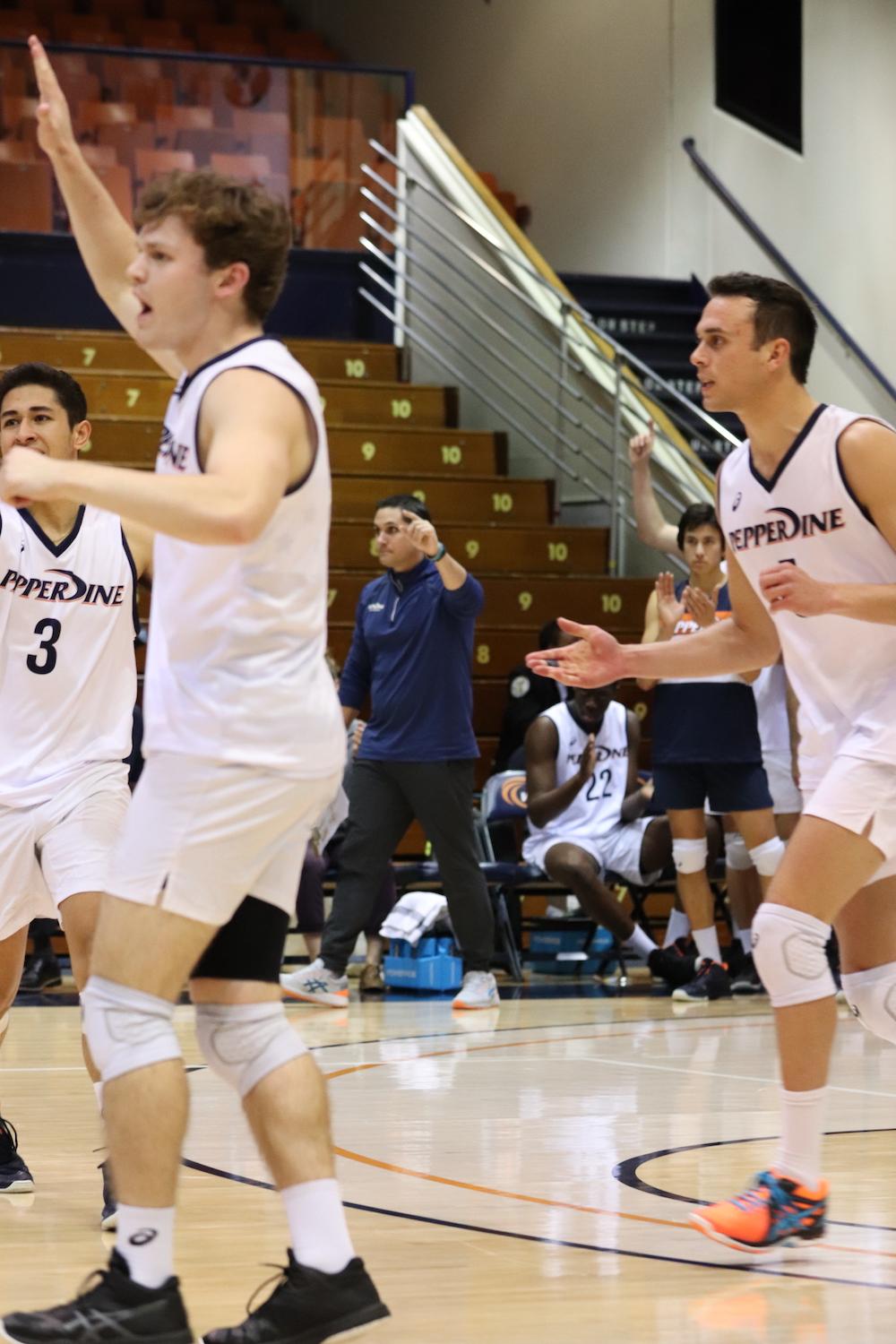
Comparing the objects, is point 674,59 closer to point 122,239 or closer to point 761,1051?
point 761,1051

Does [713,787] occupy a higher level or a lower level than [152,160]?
lower

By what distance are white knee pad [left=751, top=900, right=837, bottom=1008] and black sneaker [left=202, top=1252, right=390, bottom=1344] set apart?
42.0 inches

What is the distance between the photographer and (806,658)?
3721 millimetres

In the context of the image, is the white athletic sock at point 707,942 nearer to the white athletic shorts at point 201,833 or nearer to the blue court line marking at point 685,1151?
the blue court line marking at point 685,1151

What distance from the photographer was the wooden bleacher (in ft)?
35.7

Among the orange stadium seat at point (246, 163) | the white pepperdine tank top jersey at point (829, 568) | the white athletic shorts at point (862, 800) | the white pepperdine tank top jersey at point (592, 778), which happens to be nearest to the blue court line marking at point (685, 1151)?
the white athletic shorts at point (862, 800)

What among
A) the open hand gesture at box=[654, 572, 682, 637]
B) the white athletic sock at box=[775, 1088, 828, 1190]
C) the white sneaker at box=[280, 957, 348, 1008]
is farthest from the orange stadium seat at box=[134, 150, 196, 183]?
the white athletic sock at box=[775, 1088, 828, 1190]

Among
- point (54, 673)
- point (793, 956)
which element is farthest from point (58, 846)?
point (793, 956)

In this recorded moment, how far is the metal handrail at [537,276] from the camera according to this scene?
1167 cm

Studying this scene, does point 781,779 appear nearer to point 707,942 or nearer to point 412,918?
point 707,942

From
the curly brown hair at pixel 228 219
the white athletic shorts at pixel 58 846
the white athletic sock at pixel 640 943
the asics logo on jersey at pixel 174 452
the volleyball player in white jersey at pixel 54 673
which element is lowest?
the white athletic sock at pixel 640 943

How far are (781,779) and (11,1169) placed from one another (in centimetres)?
525

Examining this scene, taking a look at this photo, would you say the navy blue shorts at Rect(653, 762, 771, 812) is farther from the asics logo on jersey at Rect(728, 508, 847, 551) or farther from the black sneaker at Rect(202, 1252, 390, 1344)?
the black sneaker at Rect(202, 1252, 390, 1344)

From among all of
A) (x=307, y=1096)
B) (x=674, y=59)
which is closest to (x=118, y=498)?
(x=307, y=1096)
